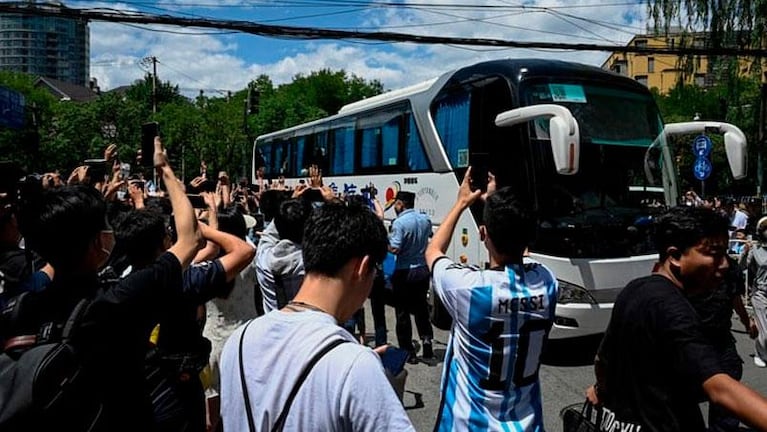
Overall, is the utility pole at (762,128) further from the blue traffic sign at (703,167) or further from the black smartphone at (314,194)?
the black smartphone at (314,194)

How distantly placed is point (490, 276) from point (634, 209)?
5.71 m

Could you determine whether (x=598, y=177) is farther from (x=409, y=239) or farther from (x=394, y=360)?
(x=394, y=360)

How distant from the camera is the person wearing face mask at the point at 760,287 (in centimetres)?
689

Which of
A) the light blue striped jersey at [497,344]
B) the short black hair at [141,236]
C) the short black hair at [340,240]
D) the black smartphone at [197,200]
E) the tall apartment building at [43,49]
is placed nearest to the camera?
the short black hair at [340,240]

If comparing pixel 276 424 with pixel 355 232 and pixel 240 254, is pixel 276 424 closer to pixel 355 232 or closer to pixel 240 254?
pixel 355 232

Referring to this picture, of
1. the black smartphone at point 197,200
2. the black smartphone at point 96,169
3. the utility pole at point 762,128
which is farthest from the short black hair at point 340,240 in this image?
the utility pole at point 762,128

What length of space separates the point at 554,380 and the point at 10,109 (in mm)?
7253

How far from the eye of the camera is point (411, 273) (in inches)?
296

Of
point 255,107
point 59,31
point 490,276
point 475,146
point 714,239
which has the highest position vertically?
point 59,31

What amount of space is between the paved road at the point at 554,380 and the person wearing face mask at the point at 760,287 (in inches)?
11.9

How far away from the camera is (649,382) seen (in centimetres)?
247

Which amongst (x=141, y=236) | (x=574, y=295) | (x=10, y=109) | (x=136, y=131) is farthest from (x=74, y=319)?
(x=136, y=131)

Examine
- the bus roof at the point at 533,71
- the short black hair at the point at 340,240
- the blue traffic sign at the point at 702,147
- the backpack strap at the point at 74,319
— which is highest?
the bus roof at the point at 533,71

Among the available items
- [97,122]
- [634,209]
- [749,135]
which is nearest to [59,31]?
[97,122]
